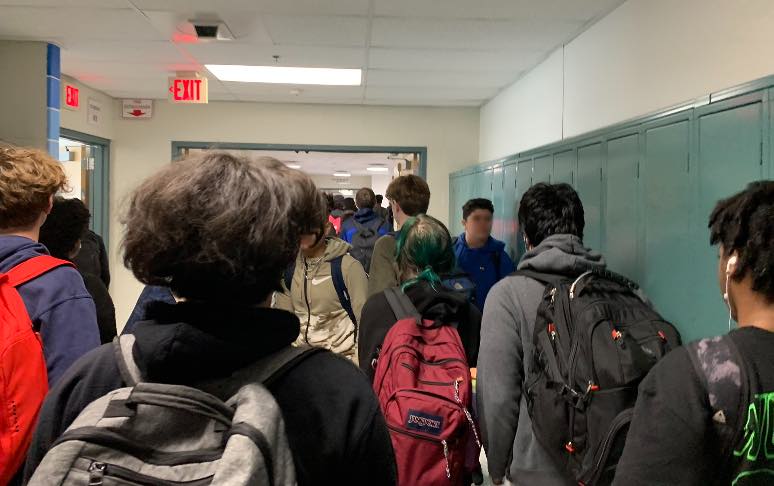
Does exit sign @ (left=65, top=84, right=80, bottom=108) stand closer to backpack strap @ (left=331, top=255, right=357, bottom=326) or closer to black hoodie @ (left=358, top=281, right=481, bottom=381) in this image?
backpack strap @ (left=331, top=255, right=357, bottom=326)

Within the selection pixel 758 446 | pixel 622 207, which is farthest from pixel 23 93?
pixel 758 446

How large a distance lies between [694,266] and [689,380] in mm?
1493

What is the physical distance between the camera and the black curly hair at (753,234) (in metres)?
1.00

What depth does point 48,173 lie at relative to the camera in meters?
1.62

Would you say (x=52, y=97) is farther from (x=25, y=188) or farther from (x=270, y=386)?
(x=270, y=386)

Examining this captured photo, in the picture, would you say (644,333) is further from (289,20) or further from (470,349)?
(289,20)

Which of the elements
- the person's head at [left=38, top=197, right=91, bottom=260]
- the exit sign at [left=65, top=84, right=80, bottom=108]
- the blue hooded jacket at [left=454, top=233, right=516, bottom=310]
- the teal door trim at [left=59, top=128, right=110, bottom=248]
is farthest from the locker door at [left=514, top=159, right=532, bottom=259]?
the teal door trim at [left=59, top=128, right=110, bottom=248]

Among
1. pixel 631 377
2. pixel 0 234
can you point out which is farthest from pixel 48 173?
pixel 631 377

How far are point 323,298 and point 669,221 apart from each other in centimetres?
144

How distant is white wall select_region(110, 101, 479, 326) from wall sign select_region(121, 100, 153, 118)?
0.08m

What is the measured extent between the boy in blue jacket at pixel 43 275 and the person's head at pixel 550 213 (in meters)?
1.30

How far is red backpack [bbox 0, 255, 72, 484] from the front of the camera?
4.12 feet

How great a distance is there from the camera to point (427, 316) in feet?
6.32

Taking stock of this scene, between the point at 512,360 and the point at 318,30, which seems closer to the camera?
the point at 512,360
